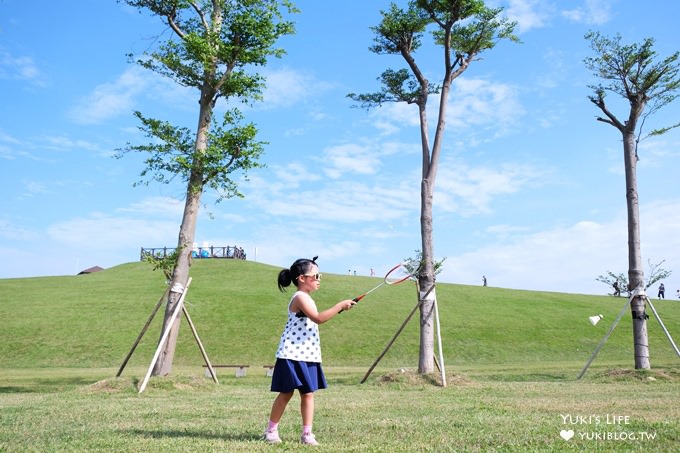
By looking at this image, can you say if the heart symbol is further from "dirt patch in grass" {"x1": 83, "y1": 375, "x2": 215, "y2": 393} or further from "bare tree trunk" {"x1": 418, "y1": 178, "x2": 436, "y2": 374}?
"bare tree trunk" {"x1": 418, "y1": 178, "x2": 436, "y2": 374}

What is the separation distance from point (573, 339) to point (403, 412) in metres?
35.0

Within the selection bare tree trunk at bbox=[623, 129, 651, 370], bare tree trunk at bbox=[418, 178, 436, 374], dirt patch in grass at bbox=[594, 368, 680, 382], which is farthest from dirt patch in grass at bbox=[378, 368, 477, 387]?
bare tree trunk at bbox=[623, 129, 651, 370]

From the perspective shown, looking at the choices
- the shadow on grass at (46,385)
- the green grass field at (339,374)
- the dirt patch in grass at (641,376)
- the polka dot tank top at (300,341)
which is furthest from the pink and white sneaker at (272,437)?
the dirt patch in grass at (641,376)

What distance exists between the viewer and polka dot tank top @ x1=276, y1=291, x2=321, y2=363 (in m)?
7.52

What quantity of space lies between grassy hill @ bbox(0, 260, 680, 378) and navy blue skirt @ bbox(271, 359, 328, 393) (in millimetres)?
19853

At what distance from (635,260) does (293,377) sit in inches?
810

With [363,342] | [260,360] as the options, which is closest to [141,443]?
[260,360]

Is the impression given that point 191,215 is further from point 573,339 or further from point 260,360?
point 573,339

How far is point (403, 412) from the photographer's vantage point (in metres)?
10.5

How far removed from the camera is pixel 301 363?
24.7 ft

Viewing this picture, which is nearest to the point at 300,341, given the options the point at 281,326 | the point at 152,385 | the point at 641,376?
the point at 152,385

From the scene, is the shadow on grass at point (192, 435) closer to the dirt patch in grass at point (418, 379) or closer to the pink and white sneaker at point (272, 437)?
the pink and white sneaker at point (272, 437)

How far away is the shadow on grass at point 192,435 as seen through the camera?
25.3 feet

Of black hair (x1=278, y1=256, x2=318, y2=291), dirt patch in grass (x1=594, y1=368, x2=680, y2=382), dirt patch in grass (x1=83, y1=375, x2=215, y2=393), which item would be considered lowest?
dirt patch in grass (x1=83, y1=375, x2=215, y2=393)
